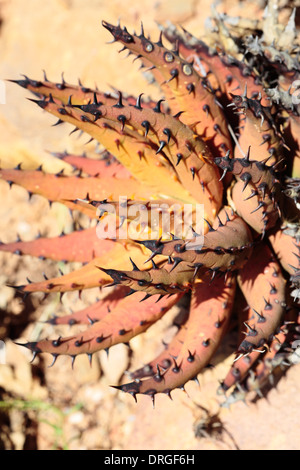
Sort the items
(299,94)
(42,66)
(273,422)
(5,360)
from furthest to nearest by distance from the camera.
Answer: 1. (42,66)
2. (5,360)
3. (273,422)
4. (299,94)

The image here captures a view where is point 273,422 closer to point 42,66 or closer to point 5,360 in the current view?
point 5,360

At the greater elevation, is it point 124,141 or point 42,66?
point 42,66

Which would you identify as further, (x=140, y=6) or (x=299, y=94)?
(x=140, y=6)
